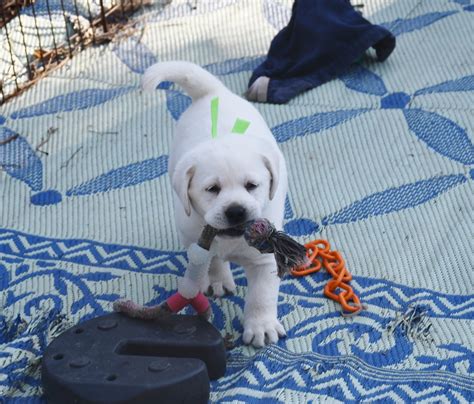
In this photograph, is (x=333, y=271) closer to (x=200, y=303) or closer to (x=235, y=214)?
(x=200, y=303)

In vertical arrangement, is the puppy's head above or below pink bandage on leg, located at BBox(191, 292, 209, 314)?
above

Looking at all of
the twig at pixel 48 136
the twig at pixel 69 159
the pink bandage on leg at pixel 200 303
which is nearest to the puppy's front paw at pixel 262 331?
the pink bandage on leg at pixel 200 303

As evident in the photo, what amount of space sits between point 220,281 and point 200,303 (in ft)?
0.73

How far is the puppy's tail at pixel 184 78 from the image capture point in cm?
225

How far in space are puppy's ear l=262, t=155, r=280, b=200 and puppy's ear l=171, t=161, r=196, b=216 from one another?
16 cm

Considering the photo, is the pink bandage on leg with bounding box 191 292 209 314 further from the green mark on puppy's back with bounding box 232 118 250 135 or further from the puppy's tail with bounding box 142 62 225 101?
the puppy's tail with bounding box 142 62 225 101

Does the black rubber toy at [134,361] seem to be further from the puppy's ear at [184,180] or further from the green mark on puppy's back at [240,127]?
the green mark on puppy's back at [240,127]

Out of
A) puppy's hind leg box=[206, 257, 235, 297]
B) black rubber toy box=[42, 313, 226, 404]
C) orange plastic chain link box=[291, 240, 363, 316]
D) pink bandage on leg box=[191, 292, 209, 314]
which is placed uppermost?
black rubber toy box=[42, 313, 226, 404]

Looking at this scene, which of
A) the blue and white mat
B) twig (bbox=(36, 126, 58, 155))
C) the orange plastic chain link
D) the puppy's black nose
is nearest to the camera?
the puppy's black nose

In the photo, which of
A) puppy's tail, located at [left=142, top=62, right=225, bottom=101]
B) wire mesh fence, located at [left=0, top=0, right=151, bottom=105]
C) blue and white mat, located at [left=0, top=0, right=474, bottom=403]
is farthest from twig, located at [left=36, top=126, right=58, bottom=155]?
puppy's tail, located at [left=142, top=62, right=225, bottom=101]

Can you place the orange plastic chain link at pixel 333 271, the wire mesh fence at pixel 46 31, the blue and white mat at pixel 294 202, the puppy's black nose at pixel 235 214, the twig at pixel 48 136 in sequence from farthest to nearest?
the wire mesh fence at pixel 46 31 → the twig at pixel 48 136 → the orange plastic chain link at pixel 333 271 → the blue and white mat at pixel 294 202 → the puppy's black nose at pixel 235 214

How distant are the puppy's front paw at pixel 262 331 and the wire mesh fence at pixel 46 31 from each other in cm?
166

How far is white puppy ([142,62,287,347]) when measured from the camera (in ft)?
6.06

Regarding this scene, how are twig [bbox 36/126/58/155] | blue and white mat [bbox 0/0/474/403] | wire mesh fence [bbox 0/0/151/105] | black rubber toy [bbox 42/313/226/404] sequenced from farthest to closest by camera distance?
1. wire mesh fence [bbox 0/0/151/105]
2. twig [bbox 36/126/58/155]
3. blue and white mat [bbox 0/0/474/403]
4. black rubber toy [bbox 42/313/226/404]
